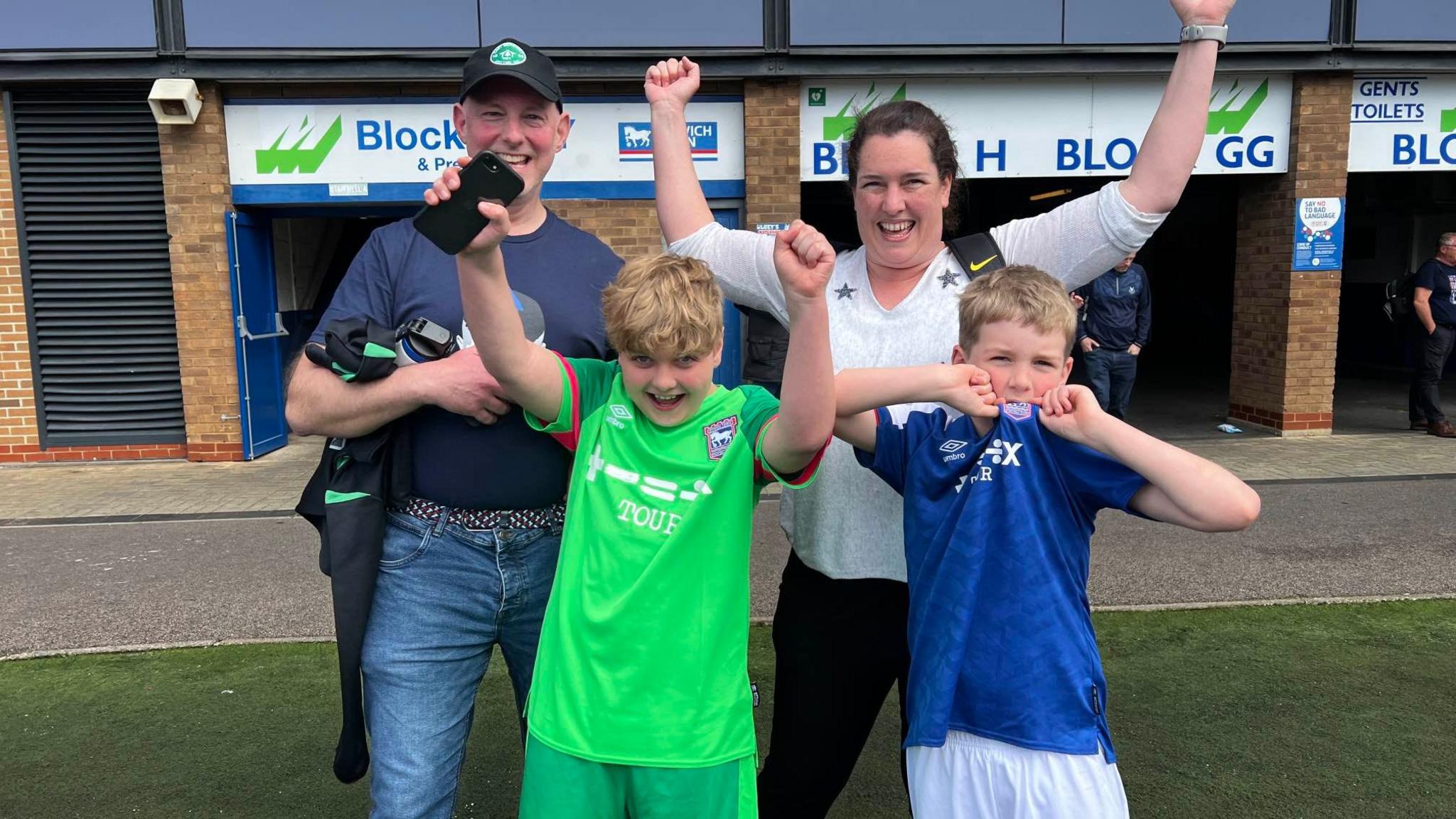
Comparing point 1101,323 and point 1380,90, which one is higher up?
point 1380,90

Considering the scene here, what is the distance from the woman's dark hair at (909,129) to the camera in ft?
6.83

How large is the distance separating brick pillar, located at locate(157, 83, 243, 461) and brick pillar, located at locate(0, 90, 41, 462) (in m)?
1.29

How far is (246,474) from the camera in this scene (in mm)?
8305

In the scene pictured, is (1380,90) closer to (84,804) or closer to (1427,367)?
(1427,367)

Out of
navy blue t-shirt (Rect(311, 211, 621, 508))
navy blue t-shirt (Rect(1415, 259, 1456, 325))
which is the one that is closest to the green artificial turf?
navy blue t-shirt (Rect(311, 211, 621, 508))

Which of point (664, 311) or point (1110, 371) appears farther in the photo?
point (1110, 371)

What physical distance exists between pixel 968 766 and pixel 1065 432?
66 cm

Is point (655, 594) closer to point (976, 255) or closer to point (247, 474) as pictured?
point (976, 255)

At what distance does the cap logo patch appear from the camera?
2029 millimetres

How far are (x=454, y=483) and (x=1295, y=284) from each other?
9.22 m

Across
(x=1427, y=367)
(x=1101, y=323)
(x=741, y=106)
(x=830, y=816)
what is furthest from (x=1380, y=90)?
(x=830, y=816)

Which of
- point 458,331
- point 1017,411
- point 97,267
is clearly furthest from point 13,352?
point 1017,411

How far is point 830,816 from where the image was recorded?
3.07 meters

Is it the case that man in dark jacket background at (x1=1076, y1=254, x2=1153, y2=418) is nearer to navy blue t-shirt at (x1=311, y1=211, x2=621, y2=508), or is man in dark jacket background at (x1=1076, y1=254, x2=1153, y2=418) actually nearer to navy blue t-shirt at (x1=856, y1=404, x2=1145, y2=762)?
navy blue t-shirt at (x1=856, y1=404, x2=1145, y2=762)
